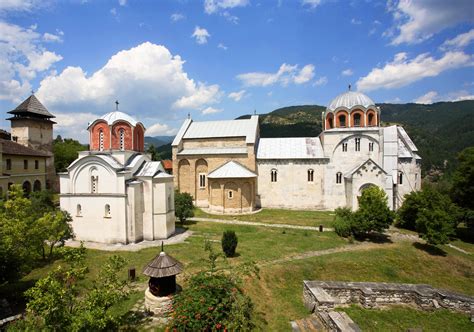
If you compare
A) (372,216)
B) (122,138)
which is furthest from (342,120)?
(122,138)

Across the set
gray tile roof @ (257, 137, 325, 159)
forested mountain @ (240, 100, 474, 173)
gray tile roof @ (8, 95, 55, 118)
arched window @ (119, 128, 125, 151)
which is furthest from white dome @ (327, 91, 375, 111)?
forested mountain @ (240, 100, 474, 173)

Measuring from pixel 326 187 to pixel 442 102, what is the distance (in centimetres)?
22579

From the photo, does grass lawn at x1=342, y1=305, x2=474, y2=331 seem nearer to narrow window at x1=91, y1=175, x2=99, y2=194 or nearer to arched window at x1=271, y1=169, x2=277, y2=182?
narrow window at x1=91, y1=175, x2=99, y2=194

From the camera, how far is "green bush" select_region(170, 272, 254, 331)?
25.4 feet

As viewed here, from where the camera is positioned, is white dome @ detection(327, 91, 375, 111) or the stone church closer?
the stone church

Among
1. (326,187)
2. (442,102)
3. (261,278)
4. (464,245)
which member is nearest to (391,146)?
(326,187)

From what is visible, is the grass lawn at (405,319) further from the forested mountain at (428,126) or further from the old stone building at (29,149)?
the forested mountain at (428,126)

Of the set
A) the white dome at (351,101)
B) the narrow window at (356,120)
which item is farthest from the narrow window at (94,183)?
the narrow window at (356,120)

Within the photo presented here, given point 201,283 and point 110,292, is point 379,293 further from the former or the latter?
point 110,292

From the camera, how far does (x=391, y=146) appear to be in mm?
25688

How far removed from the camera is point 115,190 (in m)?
16.7

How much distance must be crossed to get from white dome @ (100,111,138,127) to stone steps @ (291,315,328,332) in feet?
52.9

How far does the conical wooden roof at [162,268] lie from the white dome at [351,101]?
2512 cm

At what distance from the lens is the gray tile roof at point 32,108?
33.6 metres
